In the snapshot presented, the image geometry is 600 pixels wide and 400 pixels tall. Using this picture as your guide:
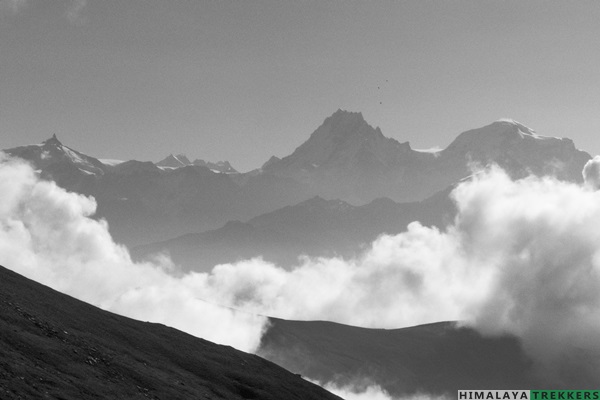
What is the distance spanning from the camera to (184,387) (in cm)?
10756

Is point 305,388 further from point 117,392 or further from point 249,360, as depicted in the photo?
point 117,392

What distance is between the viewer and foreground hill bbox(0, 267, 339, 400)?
7794cm

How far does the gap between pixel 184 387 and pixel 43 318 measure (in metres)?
24.7

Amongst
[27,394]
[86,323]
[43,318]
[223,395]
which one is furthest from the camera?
[86,323]

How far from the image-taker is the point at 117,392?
8556 cm

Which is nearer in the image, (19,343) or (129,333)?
(19,343)

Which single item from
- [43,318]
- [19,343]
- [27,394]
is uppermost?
[43,318]

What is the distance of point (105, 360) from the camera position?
99562 mm

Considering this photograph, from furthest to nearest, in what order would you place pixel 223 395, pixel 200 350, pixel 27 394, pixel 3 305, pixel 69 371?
pixel 200 350
pixel 223 395
pixel 3 305
pixel 69 371
pixel 27 394

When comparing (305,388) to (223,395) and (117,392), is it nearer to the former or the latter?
(223,395)

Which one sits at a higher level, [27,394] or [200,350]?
[200,350]

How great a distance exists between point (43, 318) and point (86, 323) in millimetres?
22204

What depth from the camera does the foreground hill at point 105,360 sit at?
77.9 metres

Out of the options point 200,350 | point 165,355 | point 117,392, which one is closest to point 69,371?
point 117,392
